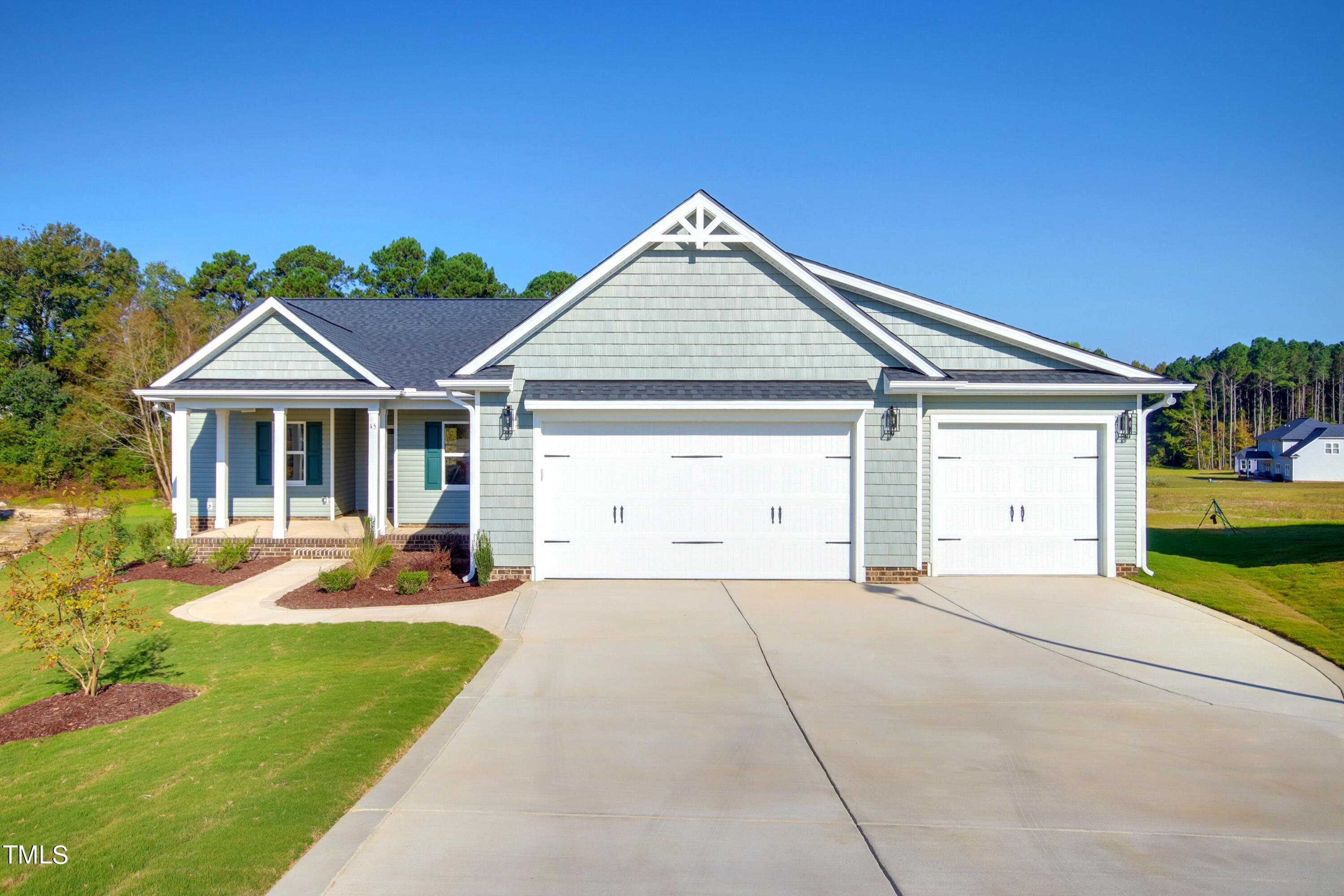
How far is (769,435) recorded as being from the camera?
1191cm

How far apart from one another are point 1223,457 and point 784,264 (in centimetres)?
9144

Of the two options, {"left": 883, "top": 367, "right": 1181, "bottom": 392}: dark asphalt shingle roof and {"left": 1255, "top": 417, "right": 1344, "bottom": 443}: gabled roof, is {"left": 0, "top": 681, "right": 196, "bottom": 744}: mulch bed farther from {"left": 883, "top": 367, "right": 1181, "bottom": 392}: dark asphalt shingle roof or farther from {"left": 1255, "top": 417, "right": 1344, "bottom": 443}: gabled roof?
{"left": 1255, "top": 417, "right": 1344, "bottom": 443}: gabled roof

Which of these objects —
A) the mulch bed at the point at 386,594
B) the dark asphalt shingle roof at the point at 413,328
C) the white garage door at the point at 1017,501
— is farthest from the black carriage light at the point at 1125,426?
the dark asphalt shingle roof at the point at 413,328

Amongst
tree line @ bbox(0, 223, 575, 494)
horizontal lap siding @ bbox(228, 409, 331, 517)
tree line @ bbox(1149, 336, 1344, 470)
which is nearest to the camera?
horizontal lap siding @ bbox(228, 409, 331, 517)

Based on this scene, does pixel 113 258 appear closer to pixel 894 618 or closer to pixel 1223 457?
pixel 894 618

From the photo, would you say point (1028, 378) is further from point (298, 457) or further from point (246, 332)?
point (298, 457)

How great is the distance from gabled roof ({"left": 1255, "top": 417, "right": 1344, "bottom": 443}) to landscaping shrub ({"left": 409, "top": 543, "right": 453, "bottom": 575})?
6539cm

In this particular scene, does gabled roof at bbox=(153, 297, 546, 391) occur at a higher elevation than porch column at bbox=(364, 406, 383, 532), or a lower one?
higher

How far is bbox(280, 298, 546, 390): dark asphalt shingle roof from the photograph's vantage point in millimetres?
16266

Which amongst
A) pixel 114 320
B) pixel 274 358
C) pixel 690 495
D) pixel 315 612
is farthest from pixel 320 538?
pixel 114 320

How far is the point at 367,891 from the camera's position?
3777mm

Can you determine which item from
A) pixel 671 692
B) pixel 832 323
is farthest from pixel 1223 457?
pixel 671 692

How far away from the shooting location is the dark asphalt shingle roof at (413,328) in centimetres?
1627

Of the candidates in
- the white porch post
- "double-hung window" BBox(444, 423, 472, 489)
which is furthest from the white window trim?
the white porch post
